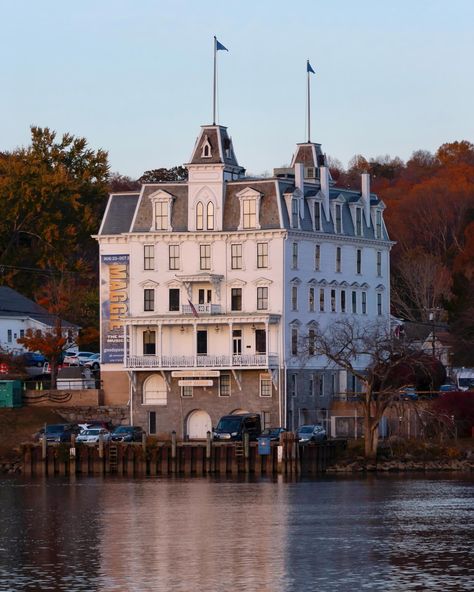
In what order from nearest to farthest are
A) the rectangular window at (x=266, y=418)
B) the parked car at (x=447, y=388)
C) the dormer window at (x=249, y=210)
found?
the rectangular window at (x=266, y=418) < the dormer window at (x=249, y=210) < the parked car at (x=447, y=388)

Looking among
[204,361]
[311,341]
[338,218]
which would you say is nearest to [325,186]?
[338,218]

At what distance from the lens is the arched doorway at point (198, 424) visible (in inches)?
5305

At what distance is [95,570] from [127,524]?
672 inches

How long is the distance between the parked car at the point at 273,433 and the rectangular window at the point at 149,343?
14.5 m

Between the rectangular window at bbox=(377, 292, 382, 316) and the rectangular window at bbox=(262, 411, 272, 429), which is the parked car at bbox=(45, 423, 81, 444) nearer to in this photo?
the rectangular window at bbox=(262, 411, 272, 429)

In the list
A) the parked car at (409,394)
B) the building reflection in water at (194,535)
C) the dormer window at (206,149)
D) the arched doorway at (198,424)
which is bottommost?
A: the building reflection in water at (194,535)

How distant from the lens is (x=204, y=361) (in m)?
134

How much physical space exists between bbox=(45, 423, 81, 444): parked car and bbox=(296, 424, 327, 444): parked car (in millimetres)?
15208

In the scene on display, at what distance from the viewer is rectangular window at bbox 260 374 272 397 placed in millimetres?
133500

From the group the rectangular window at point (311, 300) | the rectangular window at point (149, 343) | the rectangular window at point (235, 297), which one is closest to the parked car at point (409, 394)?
the rectangular window at point (311, 300)

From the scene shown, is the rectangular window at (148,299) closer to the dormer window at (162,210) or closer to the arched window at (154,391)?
the dormer window at (162,210)

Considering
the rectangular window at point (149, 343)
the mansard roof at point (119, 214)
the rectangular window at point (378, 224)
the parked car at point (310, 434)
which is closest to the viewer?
the parked car at point (310, 434)

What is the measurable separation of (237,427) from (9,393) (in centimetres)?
2009

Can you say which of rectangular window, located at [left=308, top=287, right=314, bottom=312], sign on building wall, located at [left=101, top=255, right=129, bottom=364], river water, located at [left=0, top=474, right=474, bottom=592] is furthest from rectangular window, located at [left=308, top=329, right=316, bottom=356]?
river water, located at [left=0, top=474, right=474, bottom=592]
